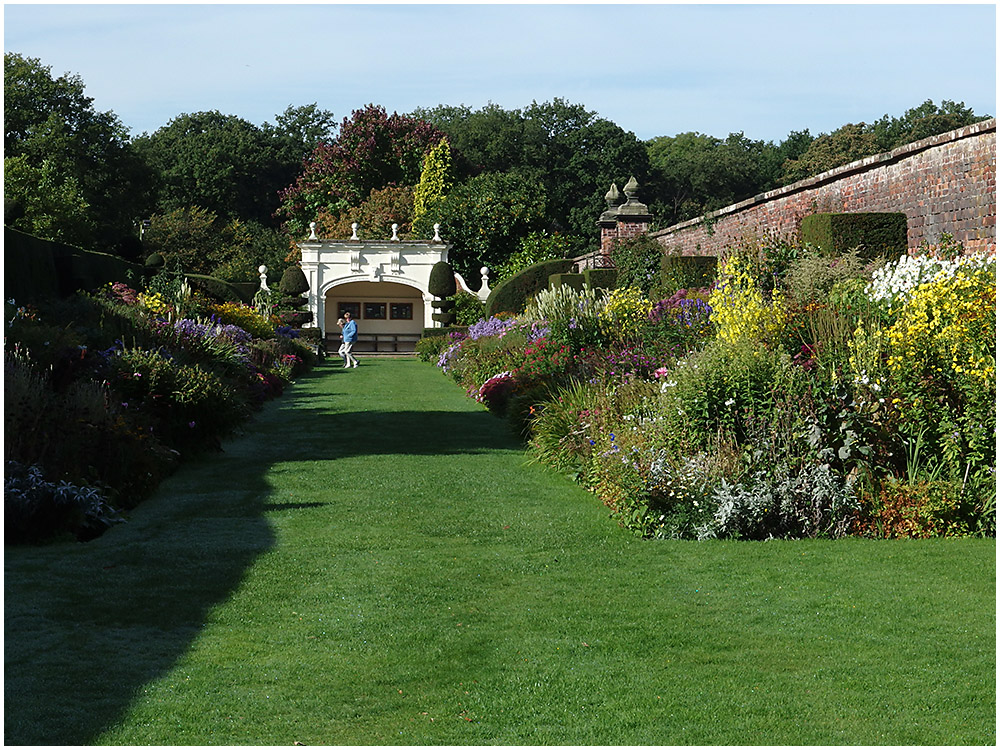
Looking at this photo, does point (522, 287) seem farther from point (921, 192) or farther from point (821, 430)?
point (821, 430)

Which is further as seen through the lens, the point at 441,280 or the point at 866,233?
the point at 441,280

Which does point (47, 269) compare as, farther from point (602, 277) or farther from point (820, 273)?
point (820, 273)

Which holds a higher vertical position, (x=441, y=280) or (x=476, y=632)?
(x=441, y=280)

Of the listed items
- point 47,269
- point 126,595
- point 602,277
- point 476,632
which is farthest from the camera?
point 602,277

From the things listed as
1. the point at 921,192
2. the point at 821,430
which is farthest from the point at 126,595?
the point at 921,192

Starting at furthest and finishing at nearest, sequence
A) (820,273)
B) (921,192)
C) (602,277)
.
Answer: (602,277)
(921,192)
(820,273)

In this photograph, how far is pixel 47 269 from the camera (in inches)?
690

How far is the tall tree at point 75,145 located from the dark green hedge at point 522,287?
1465 cm

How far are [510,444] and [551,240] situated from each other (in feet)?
98.7

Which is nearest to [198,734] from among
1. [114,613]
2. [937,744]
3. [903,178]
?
[114,613]

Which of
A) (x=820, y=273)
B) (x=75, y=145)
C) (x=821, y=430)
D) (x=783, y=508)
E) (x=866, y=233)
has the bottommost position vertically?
(x=783, y=508)

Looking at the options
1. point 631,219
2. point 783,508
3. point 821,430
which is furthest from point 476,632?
point 631,219

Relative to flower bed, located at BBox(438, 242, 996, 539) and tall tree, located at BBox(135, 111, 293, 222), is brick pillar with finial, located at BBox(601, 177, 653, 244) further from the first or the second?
tall tree, located at BBox(135, 111, 293, 222)

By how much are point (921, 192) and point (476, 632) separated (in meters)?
11.6
